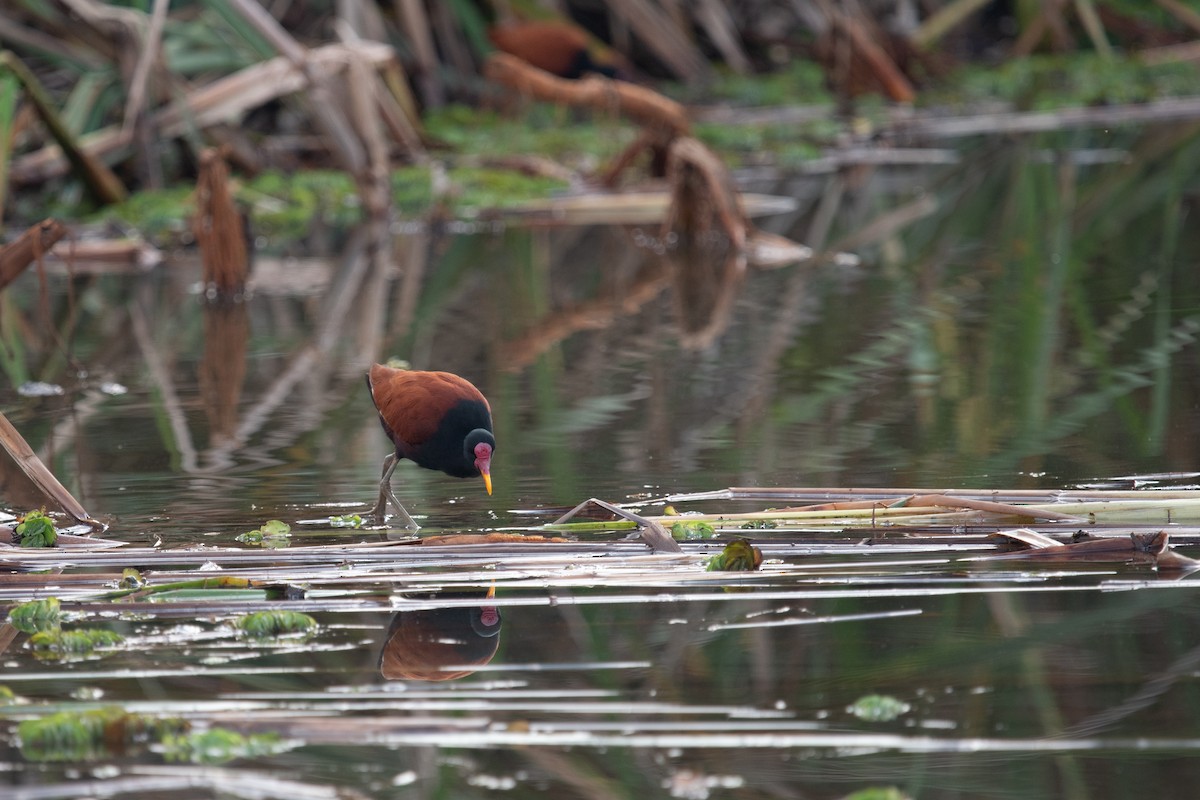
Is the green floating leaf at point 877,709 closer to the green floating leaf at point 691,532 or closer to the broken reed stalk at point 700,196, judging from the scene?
the green floating leaf at point 691,532

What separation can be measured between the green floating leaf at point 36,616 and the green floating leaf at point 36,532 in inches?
23.3

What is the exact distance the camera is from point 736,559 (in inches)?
177

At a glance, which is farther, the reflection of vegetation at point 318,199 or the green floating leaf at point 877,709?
the reflection of vegetation at point 318,199

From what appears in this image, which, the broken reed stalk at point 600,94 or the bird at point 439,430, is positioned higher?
the broken reed stalk at point 600,94

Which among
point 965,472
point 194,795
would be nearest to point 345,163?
point 965,472

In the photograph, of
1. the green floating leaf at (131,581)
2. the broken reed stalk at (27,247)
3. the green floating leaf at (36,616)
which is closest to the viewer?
the green floating leaf at (36,616)

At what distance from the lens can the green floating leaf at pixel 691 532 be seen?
479 centimetres

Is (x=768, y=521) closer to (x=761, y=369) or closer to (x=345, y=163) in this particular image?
(x=761, y=369)

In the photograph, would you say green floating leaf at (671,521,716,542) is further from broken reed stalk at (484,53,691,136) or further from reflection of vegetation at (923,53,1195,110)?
reflection of vegetation at (923,53,1195,110)

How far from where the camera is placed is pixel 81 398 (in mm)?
8023

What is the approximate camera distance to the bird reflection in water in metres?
4.00

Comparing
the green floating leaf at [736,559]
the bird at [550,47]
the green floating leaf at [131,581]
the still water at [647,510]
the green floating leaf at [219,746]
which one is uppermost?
the bird at [550,47]

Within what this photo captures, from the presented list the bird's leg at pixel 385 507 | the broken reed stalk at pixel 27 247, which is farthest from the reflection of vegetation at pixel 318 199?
the bird's leg at pixel 385 507

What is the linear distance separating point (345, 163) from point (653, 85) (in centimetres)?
791
